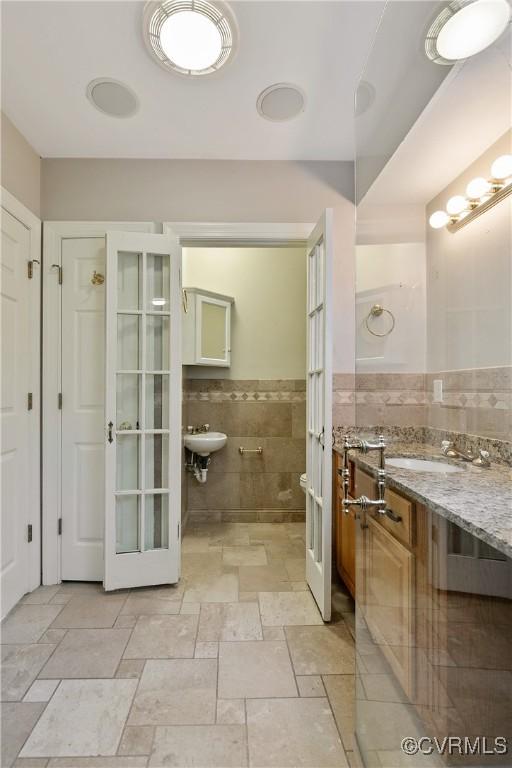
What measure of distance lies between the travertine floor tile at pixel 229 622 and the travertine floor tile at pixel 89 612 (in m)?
0.49

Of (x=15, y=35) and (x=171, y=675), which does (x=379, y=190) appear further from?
(x=171, y=675)

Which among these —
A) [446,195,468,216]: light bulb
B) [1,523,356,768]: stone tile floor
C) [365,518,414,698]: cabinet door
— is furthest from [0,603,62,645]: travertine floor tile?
[446,195,468,216]: light bulb

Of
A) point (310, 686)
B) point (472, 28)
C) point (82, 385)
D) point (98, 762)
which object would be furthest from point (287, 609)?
point (472, 28)

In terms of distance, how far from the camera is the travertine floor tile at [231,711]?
4.60 ft

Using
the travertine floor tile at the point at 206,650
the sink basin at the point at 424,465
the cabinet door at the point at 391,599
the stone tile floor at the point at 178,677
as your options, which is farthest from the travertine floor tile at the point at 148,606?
the sink basin at the point at 424,465

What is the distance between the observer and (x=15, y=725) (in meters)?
1.38

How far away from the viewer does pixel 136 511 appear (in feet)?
7.96

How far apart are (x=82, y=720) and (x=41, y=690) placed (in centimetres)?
27

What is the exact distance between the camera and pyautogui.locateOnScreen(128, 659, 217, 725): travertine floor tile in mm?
1416

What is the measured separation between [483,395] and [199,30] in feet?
6.05

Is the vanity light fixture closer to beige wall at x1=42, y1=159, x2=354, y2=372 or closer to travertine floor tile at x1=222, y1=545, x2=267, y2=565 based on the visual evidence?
beige wall at x1=42, y1=159, x2=354, y2=372

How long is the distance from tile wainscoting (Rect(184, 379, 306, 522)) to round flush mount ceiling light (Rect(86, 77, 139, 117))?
2193 mm

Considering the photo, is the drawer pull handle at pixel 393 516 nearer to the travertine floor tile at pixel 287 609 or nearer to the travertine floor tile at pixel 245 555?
the travertine floor tile at pixel 287 609

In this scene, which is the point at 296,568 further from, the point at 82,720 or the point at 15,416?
the point at 15,416
